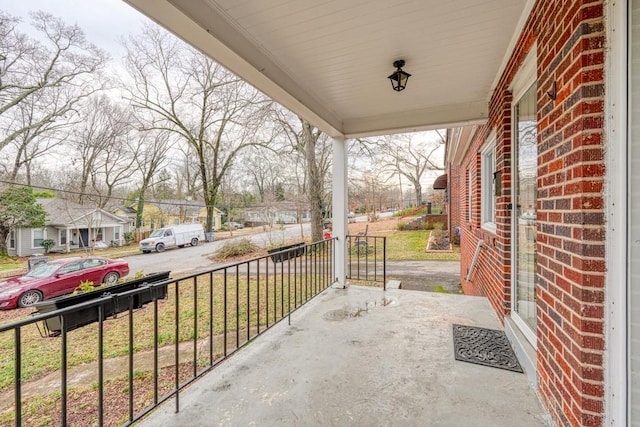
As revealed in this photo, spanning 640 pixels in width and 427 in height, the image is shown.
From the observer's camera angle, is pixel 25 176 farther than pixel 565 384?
Yes

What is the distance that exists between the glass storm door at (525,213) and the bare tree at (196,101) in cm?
934

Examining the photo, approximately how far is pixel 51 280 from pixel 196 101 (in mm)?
9627

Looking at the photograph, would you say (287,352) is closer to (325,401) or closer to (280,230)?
(325,401)

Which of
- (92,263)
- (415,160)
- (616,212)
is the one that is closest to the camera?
(616,212)

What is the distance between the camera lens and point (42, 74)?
34.3 feet

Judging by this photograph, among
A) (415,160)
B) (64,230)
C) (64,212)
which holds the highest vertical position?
(415,160)

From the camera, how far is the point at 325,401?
1.78m

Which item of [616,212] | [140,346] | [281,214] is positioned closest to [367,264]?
[140,346]

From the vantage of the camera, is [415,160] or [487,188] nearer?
[487,188]

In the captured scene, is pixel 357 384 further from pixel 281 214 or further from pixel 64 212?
pixel 64 212

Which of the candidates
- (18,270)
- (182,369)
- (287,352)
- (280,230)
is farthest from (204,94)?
(287,352)

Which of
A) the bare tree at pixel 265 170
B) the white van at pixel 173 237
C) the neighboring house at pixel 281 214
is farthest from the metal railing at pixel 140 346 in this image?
the bare tree at pixel 265 170

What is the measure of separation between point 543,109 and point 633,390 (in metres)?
1.34

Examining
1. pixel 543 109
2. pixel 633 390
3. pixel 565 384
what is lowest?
pixel 565 384
